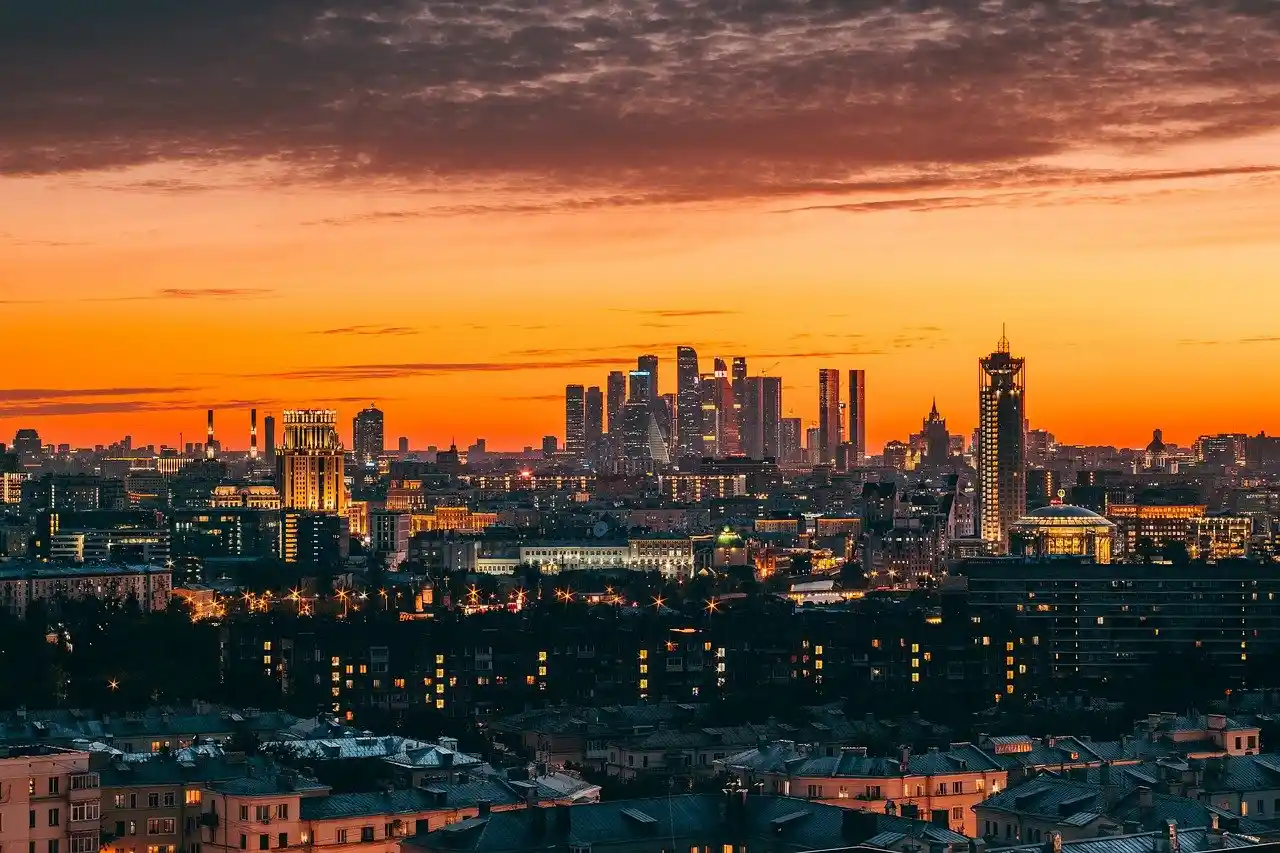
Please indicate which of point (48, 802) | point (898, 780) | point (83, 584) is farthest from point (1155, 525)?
point (48, 802)

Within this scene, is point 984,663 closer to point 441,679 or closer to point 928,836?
point 441,679

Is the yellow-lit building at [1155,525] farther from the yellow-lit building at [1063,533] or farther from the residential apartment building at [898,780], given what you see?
the residential apartment building at [898,780]

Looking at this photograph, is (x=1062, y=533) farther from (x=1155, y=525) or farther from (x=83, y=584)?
(x=83, y=584)

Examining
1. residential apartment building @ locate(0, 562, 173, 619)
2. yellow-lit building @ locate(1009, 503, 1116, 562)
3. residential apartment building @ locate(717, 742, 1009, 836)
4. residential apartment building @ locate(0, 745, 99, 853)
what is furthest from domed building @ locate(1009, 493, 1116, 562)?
residential apartment building @ locate(0, 745, 99, 853)

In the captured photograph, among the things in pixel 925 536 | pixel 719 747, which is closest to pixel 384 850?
pixel 719 747

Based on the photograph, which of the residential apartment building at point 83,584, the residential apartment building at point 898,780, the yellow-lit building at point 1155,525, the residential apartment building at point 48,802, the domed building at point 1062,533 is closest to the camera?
the residential apartment building at point 48,802

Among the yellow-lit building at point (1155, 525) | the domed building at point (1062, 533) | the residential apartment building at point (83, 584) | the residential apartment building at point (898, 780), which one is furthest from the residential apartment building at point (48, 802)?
the yellow-lit building at point (1155, 525)

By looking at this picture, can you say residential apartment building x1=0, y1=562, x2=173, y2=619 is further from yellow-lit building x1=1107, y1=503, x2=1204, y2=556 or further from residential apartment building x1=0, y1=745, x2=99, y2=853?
residential apartment building x1=0, y1=745, x2=99, y2=853
